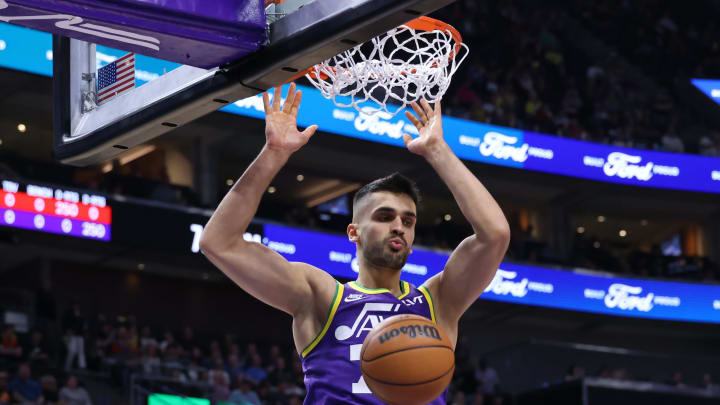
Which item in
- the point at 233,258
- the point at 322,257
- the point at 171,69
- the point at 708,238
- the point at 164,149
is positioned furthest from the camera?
the point at 708,238

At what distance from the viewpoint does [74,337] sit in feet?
46.5

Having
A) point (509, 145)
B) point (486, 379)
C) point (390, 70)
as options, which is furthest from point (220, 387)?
point (509, 145)

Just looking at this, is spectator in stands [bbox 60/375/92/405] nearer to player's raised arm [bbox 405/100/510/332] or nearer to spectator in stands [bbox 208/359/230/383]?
spectator in stands [bbox 208/359/230/383]

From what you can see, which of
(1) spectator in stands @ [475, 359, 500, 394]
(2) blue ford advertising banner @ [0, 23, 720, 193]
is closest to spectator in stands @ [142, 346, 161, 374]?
(2) blue ford advertising banner @ [0, 23, 720, 193]

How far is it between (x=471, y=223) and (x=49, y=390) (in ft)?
29.4

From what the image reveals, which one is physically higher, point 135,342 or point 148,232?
point 148,232

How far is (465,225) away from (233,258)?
61.9 feet

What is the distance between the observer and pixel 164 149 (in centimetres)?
2034

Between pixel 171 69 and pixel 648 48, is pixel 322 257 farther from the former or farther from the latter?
pixel 171 69

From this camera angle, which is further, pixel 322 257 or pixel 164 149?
pixel 164 149

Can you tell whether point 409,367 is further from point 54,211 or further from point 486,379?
point 486,379

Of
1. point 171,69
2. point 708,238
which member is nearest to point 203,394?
point 171,69

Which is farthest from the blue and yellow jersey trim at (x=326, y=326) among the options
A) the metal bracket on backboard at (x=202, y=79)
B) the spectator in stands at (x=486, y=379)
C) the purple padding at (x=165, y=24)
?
the spectator in stands at (x=486, y=379)

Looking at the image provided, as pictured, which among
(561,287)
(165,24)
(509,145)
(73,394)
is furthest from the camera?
(561,287)
